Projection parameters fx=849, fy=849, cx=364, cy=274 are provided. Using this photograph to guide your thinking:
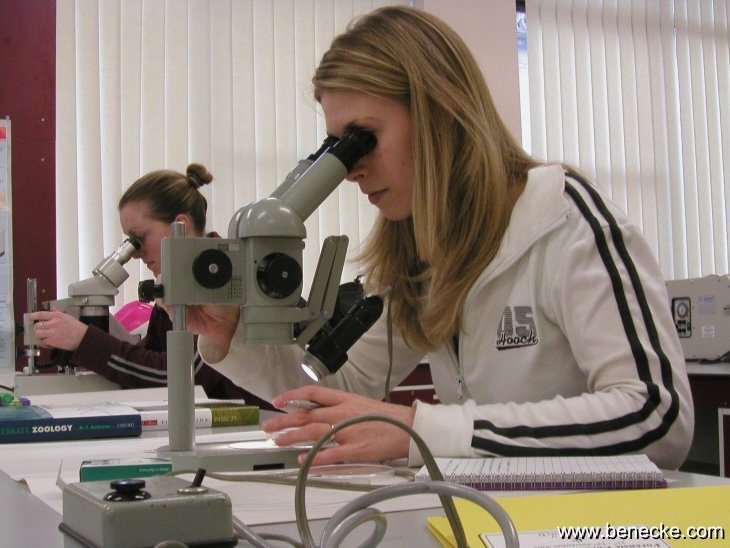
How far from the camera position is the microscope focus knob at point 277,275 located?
923 millimetres

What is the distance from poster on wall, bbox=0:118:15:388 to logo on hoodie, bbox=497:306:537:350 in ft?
8.38

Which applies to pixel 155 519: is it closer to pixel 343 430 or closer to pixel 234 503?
pixel 234 503

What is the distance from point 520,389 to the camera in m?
1.16

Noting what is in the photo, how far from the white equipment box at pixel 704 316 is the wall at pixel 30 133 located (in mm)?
2440

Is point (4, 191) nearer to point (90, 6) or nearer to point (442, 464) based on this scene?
point (90, 6)

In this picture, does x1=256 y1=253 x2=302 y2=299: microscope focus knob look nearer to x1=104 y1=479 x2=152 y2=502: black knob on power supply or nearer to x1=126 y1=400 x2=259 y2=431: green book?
x1=104 y1=479 x2=152 y2=502: black knob on power supply

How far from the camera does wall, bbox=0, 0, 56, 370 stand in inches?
134

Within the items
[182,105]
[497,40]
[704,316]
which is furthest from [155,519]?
[497,40]

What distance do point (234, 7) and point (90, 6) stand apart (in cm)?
63

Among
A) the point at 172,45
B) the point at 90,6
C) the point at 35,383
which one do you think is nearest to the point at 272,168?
the point at 172,45

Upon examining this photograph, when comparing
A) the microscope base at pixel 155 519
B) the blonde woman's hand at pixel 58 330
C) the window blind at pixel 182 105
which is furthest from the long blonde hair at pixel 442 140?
the window blind at pixel 182 105

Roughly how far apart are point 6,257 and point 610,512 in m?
3.16

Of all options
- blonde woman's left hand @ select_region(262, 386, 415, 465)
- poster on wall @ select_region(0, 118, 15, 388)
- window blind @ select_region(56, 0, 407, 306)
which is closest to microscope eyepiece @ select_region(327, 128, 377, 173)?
blonde woman's left hand @ select_region(262, 386, 415, 465)

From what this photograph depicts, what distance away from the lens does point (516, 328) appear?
1159 mm
